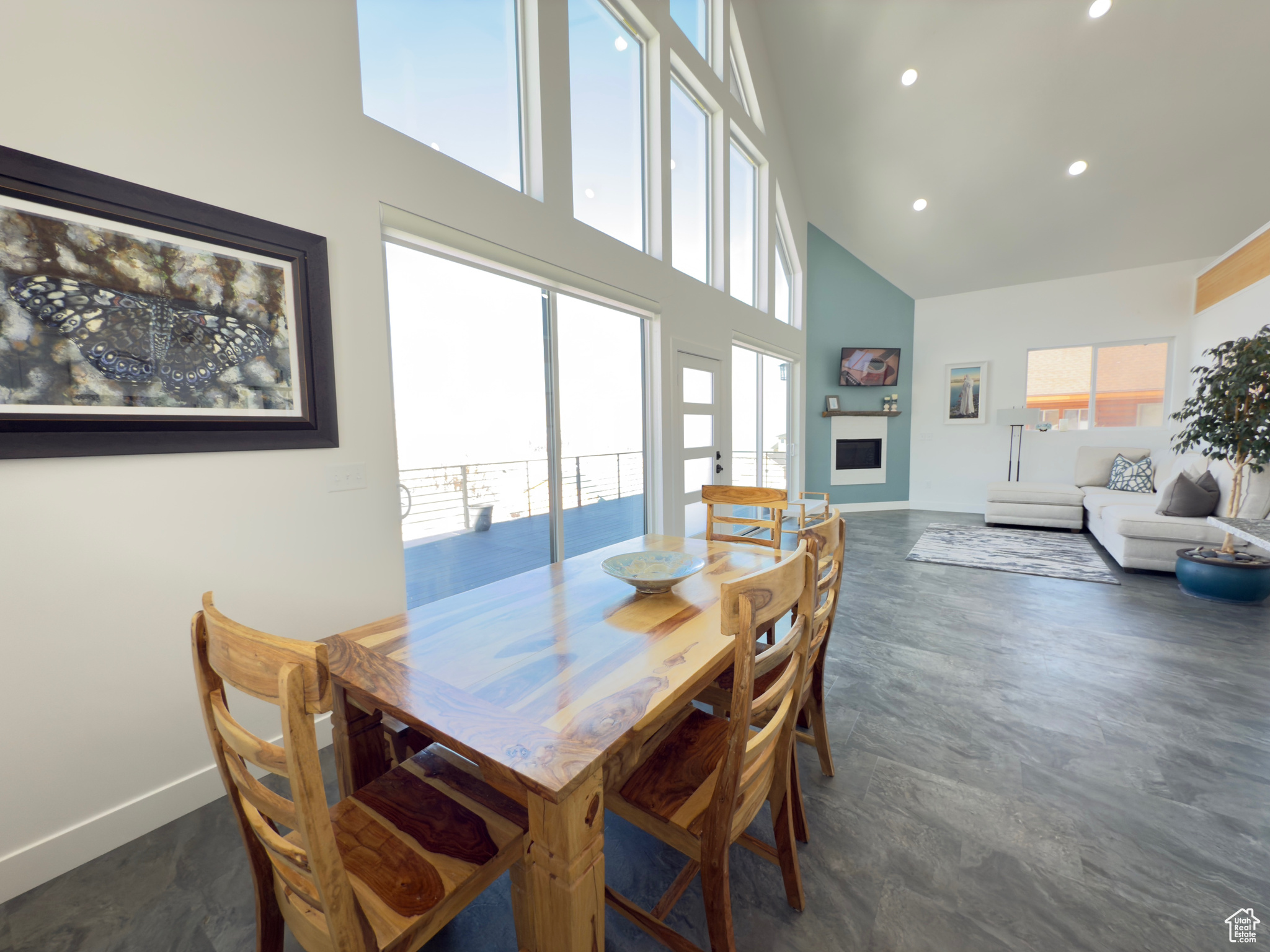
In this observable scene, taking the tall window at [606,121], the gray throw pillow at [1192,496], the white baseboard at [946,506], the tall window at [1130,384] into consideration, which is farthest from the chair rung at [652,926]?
the tall window at [1130,384]

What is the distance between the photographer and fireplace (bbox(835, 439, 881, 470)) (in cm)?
739

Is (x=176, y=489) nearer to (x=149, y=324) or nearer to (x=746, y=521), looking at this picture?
(x=149, y=324)

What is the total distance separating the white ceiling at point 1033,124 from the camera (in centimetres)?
412

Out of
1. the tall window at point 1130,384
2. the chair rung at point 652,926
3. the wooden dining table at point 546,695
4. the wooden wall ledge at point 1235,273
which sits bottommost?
the chair rung at point 652,926

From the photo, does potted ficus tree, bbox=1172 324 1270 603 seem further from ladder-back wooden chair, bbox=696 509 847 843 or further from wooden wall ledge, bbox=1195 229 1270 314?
ladder-back wooden chair, bbox=696 509 847 843

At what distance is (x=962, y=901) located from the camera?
132 cm

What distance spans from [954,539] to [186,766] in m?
6.24

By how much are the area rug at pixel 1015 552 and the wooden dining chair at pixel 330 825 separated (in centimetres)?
462

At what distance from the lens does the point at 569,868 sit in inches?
33.4

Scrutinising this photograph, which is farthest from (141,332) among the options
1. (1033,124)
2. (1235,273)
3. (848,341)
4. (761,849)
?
(1235,273)

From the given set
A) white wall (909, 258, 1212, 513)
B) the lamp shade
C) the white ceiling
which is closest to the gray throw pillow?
the lamp shade

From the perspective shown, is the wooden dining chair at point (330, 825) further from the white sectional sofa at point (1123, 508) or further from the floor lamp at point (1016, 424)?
the floor lamp at point (1016, 424)

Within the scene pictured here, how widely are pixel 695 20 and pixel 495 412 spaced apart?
3.96 metres

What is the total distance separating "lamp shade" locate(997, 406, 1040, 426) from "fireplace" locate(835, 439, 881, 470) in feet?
4.92
